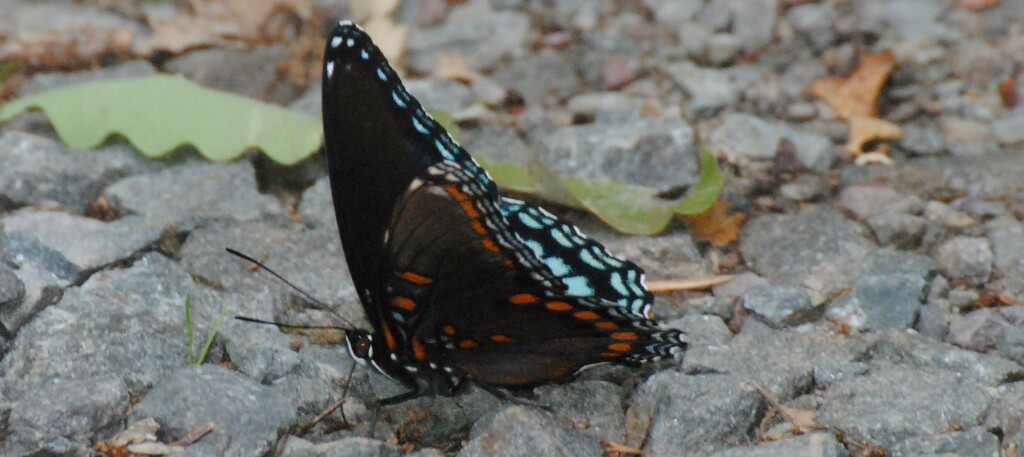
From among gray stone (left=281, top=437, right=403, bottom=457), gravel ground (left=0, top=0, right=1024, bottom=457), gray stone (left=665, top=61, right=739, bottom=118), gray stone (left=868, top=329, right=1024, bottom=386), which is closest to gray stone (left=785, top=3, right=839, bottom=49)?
gravel ground (left=0, top=0, right=1024, bottom=457)

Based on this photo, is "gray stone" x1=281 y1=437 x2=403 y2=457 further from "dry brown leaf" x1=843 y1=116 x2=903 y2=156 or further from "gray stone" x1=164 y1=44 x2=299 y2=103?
"dry brown leaf" x1=843 y1=116 x2=903 y2=156

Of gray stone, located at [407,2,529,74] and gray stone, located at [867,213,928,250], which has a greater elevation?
gray stone, located at [407,2,529,74]

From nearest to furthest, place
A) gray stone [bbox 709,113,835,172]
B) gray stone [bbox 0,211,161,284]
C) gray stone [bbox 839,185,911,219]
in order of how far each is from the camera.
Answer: gray stone [bbox 0,211,161,284], gray stone [bbox 839,185,911,219], gray stone [bbox 709,113,835,172]

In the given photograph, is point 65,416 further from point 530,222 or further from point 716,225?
point 716,225

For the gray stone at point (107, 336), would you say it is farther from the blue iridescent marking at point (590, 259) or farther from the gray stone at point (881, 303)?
the gray stone at point (881, 303)

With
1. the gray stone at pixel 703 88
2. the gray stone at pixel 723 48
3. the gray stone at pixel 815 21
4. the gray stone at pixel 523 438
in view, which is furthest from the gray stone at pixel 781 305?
the gray stone at pixel 815 21
